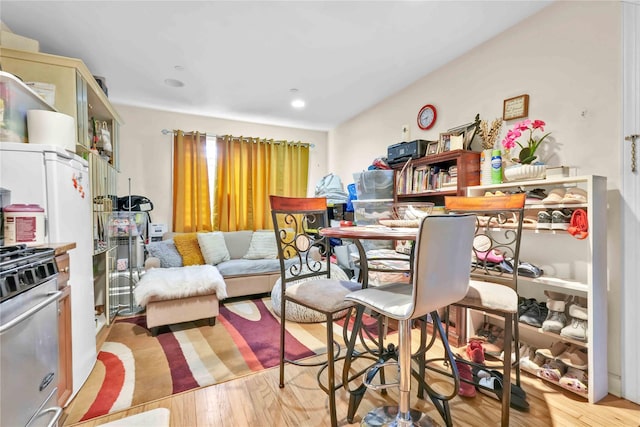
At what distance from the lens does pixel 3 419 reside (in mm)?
904

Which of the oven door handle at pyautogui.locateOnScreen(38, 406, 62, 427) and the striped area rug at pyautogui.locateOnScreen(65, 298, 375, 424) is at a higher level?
the oven door handle at pyautogui.locateOnScreen(38, 406, 62, 427)

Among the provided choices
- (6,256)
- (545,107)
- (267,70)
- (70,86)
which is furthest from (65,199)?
(545,107)

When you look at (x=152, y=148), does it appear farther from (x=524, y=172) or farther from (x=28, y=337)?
(x=524, y=172)

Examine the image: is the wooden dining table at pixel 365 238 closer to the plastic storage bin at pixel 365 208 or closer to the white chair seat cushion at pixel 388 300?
the white chair seat cushion at pixel 388 300

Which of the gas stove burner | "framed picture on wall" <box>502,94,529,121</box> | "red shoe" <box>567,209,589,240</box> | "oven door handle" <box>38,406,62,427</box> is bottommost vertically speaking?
"oven door handle" <box>38,406,62,427</box>

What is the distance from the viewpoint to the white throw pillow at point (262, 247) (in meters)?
3.79

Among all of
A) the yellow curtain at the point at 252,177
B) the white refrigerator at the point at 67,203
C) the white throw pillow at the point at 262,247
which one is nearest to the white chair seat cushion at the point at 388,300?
the white refrigerator at the point at 67,203

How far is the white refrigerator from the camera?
1476 millimetres

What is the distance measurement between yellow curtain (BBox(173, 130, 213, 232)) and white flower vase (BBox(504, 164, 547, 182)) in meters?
3.76

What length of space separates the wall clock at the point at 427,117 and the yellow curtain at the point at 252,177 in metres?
2.25

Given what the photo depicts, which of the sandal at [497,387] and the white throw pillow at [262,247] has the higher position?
the white throw pillow at [262,247]

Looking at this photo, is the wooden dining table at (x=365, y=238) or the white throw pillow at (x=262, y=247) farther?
the white throw pillow at (x=262, y=247)

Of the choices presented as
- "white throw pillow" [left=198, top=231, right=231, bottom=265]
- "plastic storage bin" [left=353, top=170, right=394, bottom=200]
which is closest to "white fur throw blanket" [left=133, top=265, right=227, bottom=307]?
"white throw pillow" [left=198, top=231, right=231, bottom=265]

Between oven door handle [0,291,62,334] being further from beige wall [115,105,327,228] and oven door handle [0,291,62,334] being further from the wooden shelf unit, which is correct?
beige wall [115,105,327,228]
